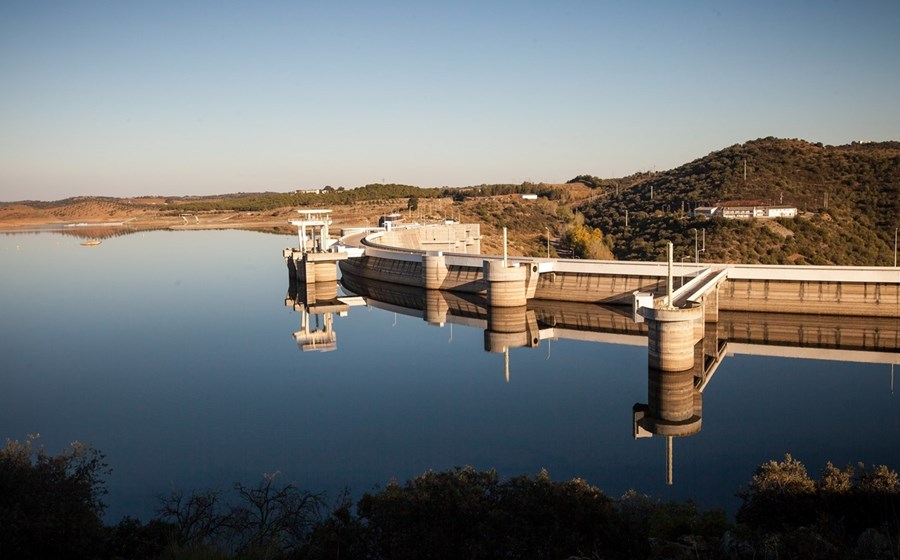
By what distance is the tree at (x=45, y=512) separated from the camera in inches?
309

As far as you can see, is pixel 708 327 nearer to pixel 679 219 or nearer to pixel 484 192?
pixel 679 219

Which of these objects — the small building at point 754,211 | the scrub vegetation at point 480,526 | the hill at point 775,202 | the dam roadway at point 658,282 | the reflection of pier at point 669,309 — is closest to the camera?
the scrub vegetation at point 480,526

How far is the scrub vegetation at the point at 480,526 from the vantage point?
778 cm

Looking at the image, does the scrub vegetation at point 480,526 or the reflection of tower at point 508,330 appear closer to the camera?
the scrub vegetation at point 480,526

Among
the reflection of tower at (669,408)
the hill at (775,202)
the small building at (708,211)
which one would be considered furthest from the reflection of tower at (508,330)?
the small building at (708,211)

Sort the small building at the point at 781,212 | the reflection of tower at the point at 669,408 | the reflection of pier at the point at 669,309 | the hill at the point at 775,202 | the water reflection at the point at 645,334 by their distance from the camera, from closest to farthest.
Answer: the reflection of tower at the point at 669,408 < the water reflection at the point at 645,334 < the reflection of pier at the point at 669,309 < the hill at the point at 775,202 < the small building at the point at 781,212

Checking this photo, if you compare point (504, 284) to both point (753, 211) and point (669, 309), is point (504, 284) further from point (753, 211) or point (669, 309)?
point (753, 211)

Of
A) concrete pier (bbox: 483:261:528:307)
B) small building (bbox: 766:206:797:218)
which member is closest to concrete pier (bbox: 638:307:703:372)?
concrete pier (bbox: 483:261:528:307)

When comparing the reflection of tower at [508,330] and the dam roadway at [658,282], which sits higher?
the dam roadway at [658,282]

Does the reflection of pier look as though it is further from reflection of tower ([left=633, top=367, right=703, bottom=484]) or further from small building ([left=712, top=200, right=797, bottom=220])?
small building ([left=712, top=200, right=797, bottom=220])

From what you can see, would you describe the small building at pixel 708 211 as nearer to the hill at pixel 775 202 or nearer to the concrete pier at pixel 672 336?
the hill at pixel 775 202

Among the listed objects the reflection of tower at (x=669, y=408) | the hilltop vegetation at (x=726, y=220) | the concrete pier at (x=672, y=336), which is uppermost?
the hilltop vegetation at (x=726, y=220)

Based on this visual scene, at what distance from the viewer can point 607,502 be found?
29.7 feet

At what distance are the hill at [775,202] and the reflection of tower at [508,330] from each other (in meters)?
15.4
